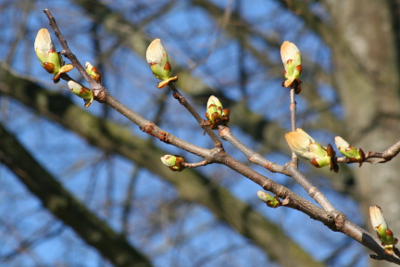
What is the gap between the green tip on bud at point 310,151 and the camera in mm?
1034

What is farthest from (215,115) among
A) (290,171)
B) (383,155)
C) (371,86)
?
(371,86)

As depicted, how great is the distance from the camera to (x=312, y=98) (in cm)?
531

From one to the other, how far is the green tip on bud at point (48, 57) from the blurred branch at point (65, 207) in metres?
2.10

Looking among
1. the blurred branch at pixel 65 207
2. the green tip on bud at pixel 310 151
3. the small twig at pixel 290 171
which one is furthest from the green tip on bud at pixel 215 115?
the blurred branch at pixel 65 207

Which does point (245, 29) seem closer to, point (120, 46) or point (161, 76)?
point (120, 46)

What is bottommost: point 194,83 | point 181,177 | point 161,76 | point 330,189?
point 161,76

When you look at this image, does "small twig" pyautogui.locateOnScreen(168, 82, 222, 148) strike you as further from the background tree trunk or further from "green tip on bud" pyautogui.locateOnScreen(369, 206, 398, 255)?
the background tree trunk

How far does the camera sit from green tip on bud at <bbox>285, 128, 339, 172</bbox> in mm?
1034

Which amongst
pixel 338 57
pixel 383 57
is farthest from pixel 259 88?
pixel 383 57

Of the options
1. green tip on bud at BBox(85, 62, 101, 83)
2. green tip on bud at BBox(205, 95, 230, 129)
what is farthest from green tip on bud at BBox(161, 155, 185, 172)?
green tip on bud at BBox(85, 62, 101, 83)

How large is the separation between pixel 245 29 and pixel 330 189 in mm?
1742

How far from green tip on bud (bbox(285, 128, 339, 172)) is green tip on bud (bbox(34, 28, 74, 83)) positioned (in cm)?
47

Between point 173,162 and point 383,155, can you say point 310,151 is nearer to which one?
point 383,155

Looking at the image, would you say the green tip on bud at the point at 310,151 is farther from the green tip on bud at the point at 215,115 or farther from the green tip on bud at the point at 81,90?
the green tip on bud at the point at 81,90
